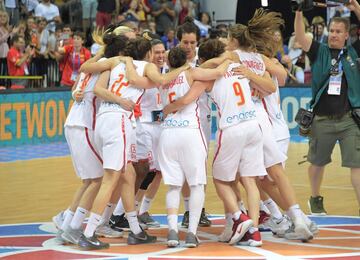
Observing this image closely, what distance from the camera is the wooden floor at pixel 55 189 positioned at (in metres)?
10.8

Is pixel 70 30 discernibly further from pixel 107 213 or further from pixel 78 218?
pixel 78 218

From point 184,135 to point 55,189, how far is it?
467 centimetres

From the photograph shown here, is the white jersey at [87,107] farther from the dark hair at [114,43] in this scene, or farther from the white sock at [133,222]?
the white sock at [133,222]

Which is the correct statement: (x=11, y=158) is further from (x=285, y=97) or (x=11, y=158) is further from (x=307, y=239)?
(x=307, y=239)

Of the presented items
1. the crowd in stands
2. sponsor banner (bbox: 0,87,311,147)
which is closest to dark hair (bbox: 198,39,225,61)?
the crowd in stands

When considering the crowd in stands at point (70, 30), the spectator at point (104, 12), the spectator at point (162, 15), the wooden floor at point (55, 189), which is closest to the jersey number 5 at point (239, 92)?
the wooden floor at point (55, 189)

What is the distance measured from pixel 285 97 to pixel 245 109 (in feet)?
37.2

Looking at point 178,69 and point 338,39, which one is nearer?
point 178,69

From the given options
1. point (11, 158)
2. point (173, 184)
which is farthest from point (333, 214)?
point (11, 158)

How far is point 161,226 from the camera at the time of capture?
964 centimetres

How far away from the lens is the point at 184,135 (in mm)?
8344

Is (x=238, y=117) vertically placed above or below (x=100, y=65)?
below

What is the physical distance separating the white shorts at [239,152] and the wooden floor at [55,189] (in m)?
2.24

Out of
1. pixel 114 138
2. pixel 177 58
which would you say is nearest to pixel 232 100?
pixel 177 58
